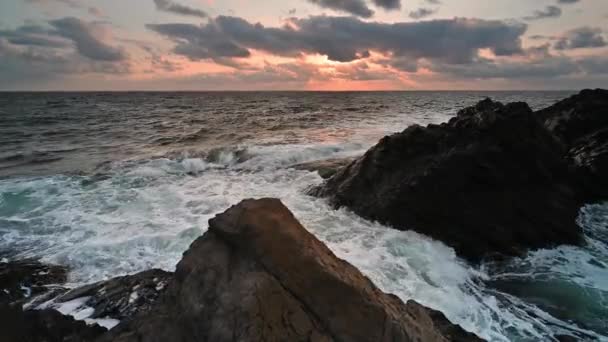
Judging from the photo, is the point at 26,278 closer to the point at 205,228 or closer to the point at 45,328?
the point at 45,328

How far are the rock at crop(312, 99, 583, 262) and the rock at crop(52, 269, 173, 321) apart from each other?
18.3 feet

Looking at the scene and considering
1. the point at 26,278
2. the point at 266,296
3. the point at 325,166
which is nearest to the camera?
the point at 266,296

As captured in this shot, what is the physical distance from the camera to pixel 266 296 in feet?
12.0

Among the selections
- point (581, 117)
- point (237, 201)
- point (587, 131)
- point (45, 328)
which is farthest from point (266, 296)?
point (581, 117)

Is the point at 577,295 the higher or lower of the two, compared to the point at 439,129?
lower

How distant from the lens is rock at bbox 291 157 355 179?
49.0 ft

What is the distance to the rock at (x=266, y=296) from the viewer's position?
11.7ft

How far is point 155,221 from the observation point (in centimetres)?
988

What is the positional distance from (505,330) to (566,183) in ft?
21.7

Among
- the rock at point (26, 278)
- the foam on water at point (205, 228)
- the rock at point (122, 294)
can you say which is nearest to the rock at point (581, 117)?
the foam on water at point (205, 228)

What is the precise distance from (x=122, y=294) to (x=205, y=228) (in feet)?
12.4

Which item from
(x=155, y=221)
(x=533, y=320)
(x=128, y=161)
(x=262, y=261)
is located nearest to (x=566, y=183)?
(x=533, y=320)

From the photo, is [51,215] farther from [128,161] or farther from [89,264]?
[128,161]

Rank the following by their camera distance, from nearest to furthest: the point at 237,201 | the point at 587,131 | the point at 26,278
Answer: the point at 26,278 → the point at 237,201 → the point at 587,131
